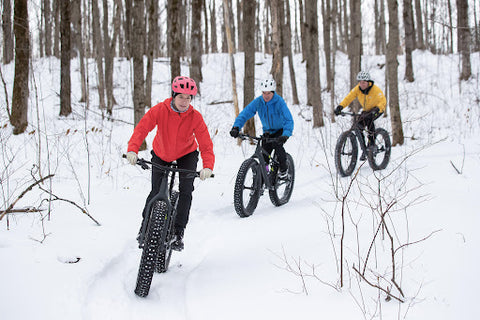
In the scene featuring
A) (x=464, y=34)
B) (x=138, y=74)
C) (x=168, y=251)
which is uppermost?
(x=464, y=34)

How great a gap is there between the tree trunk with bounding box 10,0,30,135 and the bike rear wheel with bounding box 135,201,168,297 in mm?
8574

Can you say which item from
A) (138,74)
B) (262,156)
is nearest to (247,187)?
(262,156)

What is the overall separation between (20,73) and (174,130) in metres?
8.66

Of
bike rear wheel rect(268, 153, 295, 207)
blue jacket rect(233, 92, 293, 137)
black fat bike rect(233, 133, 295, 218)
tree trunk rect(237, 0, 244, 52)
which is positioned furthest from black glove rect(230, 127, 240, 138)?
tree trunk rect(237, 0, 244, 52)

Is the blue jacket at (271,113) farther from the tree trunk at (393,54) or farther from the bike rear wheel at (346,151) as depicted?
Answer: the tree trunk at (393,54)

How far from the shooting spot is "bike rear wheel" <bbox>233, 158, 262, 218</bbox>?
5.29 m

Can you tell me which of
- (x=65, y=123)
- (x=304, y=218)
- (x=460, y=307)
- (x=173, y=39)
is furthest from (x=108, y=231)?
(x=65, y=123)

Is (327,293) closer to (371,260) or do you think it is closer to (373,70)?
(371,260)

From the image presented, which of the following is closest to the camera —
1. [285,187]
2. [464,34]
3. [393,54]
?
[285,187]

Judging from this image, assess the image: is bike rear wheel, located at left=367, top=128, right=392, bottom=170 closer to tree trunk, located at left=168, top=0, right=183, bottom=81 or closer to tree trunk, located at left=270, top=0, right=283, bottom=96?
tree trunk, located at left=270, top=0, right=283, bottom=96

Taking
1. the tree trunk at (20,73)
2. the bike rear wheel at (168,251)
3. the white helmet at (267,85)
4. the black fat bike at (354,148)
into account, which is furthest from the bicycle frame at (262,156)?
the tree trunk at (20,73)

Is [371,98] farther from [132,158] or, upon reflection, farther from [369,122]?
[132,158]

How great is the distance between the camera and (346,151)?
7.36 metres

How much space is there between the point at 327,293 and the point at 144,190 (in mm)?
4416
